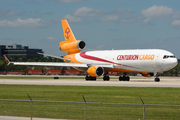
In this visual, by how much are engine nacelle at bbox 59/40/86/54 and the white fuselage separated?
293 cm

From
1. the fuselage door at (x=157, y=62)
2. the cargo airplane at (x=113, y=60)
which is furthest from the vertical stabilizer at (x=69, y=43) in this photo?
the fuselage door at (x=157, y=62)

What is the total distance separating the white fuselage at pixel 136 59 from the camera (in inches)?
2082

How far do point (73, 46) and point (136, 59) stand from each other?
56.8ft

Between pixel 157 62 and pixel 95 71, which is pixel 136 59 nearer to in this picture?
pixel 157 62

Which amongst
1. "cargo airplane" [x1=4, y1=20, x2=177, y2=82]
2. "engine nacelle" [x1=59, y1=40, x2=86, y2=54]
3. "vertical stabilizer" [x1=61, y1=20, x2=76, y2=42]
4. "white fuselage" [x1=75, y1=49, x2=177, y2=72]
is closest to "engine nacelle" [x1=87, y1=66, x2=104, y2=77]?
"cargo airplane" [x1=4, y1=20, x2=177, y2=82]

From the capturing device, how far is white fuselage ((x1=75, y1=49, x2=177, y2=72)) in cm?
5288

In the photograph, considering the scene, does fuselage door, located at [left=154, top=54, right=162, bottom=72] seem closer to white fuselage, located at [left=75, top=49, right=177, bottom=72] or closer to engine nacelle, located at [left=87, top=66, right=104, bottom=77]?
white fuselage, located at [left=75, top=49, right=177, bottom=72]

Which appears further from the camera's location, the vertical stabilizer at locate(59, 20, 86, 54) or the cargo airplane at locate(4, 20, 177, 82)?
the vertical stabilizer at locate(59, 20, 86, 54)

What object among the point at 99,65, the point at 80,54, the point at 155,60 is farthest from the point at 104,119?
the point at 80,54

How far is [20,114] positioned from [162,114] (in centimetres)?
817

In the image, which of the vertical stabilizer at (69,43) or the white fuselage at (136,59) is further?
the vertical stabilizer at (69,43)

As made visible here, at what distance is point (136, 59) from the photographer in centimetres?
5600

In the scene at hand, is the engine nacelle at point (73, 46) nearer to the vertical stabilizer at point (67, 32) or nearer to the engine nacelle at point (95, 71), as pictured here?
the vertical stabilizer at point (67, 32)

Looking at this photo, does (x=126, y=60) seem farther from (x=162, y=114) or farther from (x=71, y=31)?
(x=162, y=114)
